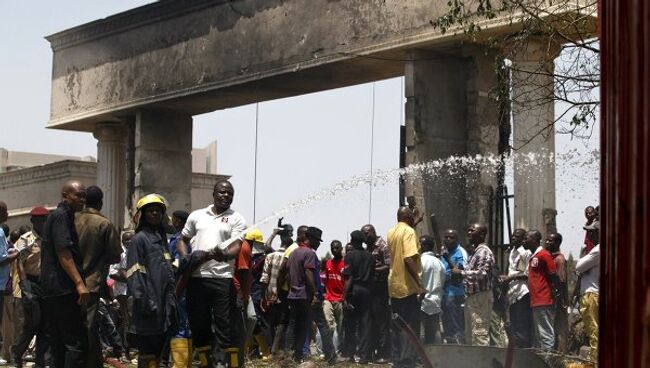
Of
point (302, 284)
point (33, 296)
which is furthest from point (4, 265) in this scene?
point (302, 284)

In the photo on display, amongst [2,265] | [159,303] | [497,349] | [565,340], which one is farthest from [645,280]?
[2,265]

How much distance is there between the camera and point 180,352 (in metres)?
11.1

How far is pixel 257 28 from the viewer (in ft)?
63.4

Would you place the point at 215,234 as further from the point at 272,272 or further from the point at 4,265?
the point at 272,272

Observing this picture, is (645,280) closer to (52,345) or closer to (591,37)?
(52,345)

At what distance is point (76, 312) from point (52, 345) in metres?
0.42

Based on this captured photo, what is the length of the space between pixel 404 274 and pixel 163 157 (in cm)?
940

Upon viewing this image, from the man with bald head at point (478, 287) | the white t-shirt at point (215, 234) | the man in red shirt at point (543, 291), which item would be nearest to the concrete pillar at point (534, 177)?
the man with bald head at point (478, 287)

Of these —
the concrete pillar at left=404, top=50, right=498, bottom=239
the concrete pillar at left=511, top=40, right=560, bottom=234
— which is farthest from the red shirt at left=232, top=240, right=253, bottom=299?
the concrete pillar at left=404, top=50, right=498, bottom=239

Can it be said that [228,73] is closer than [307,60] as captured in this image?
No

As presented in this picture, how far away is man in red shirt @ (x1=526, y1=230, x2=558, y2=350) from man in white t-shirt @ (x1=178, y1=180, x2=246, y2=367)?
4.26 metres

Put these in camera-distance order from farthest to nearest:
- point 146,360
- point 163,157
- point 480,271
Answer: point 163,157
point 480,271
point 146,360

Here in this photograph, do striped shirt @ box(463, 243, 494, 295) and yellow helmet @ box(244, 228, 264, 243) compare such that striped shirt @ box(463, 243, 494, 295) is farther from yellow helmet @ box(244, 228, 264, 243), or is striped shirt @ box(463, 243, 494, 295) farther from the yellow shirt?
yellow helmet @ box(244, 228, 264, 243)

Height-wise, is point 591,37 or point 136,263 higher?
point 591,37
